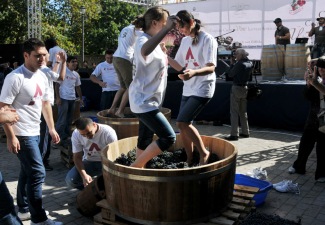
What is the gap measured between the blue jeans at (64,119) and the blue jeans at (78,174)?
8.38 ft

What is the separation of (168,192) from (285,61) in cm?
767

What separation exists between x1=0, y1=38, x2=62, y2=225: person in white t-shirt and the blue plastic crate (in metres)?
2.30

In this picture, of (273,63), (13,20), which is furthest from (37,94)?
(13,20)

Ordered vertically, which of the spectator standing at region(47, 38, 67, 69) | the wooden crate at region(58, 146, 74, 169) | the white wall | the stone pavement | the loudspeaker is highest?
the white wall

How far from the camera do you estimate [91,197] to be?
4035 mm

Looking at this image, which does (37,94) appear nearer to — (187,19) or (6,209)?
(6,209)

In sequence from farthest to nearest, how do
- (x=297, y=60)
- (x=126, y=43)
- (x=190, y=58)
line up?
(x=297, y=60)
(x=126, y=43)
(x=190, y=58)

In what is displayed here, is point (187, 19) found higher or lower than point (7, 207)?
higher

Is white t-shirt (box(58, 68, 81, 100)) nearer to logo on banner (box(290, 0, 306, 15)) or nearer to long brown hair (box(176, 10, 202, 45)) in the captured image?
long brown hair (box(176, 10, 202, 45))

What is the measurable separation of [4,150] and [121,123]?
3097 mm

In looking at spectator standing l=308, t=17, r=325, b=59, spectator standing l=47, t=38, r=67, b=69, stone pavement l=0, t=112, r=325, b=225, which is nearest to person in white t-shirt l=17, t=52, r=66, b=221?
stone pavement l=0, t=112, r=325, b=225

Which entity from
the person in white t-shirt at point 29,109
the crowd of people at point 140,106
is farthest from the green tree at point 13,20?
the person in white t-shirt at point 29,109

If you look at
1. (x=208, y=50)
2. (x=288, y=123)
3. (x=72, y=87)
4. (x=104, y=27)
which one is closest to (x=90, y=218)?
(x=208, y=50)

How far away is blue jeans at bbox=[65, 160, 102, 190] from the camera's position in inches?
180
